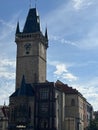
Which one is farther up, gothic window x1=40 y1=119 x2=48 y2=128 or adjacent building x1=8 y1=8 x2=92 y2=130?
adjacent building x1=8 y1=8 x2=92 y2=130

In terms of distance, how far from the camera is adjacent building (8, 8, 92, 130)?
11319 cm

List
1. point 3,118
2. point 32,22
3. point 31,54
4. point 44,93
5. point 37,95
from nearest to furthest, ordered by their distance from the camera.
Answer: point 44,93 < point 37,95 < point 31,54 < point 32,22 < point 3,118

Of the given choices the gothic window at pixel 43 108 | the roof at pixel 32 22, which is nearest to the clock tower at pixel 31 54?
the roof at pixel 32 22

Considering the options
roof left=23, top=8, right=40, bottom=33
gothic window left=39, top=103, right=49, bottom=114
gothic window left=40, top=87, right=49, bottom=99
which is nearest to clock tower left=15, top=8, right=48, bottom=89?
roof left=23, top=8, right=40, bottom=33

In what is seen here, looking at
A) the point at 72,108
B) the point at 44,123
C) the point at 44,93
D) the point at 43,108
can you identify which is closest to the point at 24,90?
the point at 44,93

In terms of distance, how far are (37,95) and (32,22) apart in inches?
1035

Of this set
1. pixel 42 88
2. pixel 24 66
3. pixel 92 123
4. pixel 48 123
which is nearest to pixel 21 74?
pixel 24 66

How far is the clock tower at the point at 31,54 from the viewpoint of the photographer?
121062 mm

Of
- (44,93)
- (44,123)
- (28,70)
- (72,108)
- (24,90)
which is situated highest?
(28,70)

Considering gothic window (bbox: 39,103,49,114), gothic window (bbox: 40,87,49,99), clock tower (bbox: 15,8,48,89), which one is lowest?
gothic window (bbox: 39,103,49,114)

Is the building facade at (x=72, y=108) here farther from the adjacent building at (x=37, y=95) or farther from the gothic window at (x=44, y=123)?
the gothic window at (x=44, y=123)

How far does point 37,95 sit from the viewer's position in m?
115

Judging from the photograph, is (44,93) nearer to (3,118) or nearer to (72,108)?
(72,108)

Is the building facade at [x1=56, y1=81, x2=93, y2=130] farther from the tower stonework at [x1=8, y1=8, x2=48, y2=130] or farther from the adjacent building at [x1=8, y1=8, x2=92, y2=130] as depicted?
the tower stonework at [x1=8, y1=8, x2=48, y2=130]
